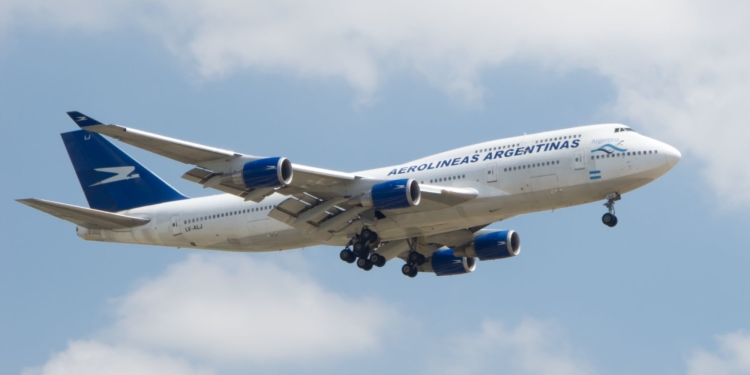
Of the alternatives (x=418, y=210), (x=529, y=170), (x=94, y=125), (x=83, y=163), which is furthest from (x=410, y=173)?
(x=83, y=163)

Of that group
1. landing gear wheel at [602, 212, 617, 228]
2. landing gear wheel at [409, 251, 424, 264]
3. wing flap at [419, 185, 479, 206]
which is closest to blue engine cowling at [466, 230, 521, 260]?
landing gear wheel at [409, 251, 424, 264]

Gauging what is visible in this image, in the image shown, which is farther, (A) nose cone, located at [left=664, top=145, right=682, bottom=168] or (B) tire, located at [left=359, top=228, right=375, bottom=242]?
(B) tire, located at [left=359, top=228, right=375, bottom=242]

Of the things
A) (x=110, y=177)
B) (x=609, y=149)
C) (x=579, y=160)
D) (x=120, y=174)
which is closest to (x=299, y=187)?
(x=579, y=160)

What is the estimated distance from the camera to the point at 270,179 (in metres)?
41.6

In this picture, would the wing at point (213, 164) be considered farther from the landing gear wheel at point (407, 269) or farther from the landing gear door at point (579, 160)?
the landing gear door at point (579, 160)

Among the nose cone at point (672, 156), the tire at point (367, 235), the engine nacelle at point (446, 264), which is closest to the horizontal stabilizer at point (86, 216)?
the tire at point (367, 235)

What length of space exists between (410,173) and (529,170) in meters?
5.52

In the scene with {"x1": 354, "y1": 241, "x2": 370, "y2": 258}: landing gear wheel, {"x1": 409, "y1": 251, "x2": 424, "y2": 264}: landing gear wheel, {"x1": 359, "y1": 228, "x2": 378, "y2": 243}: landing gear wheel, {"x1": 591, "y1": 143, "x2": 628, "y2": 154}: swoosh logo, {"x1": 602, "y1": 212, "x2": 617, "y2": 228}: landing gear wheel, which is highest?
{"x1": 591, "y1": 143, "x2": 628, "y2": 154}: swoosh logo

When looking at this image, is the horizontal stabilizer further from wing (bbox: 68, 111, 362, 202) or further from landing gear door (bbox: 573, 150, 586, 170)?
landing gear door (bbox: 573, 150, 586, 170)

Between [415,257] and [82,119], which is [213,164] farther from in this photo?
[415,257]

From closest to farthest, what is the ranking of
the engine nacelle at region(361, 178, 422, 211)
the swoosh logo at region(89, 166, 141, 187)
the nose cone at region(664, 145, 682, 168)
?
1. the engine nacelle at region(361, 178, 422, 211)
2. the nose cone at region(664, 145, 682, 168)
3. the swoosh logo at region(89, 166, 141, 187)

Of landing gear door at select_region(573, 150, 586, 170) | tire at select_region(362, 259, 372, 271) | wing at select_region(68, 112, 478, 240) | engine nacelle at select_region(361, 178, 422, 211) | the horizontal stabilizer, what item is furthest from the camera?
tire at select_region(362, 259, 372, 271)

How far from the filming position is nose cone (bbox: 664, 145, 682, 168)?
42688mm

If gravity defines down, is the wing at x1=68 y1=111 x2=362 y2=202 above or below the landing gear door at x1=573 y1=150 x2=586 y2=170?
below
